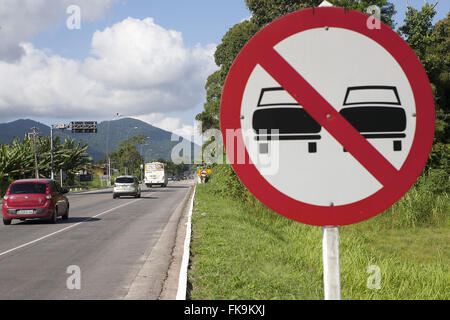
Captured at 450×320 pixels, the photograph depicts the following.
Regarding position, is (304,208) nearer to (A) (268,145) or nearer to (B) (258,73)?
(A) (268,145)

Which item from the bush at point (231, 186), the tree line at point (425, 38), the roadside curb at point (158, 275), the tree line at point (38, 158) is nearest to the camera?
the roadside curb at point (158, 275)

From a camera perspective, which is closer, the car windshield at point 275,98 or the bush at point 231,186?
the car windshield at point 275,98

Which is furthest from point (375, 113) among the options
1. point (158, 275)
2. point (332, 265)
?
point (158, 275)

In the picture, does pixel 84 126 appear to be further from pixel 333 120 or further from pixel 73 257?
pixel 333 120

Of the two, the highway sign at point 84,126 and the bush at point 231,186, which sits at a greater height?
the highway sign at point 84,126

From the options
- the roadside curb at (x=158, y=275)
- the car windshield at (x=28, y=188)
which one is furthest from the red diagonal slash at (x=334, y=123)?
the car windshield at (x=28, y=188)

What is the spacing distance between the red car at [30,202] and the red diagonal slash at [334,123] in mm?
17437

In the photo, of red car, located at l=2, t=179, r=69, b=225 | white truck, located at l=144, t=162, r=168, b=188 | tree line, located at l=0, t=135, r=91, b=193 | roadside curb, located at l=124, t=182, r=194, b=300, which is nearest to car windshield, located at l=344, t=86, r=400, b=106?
roadside curb, located at l=124, t=182, r=194, b=300

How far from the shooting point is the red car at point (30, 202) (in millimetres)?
18047

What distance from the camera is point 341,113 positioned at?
2.13 metres

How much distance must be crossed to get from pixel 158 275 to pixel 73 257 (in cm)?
305

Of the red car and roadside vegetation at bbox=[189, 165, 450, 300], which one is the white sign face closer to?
roadside vegetation at bbox=[189, 165, 450, 300]

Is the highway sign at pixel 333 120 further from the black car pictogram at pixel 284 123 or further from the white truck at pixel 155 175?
the white truck at pixel 155 175

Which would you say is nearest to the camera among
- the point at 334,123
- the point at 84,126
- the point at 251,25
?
the point at 334,123
